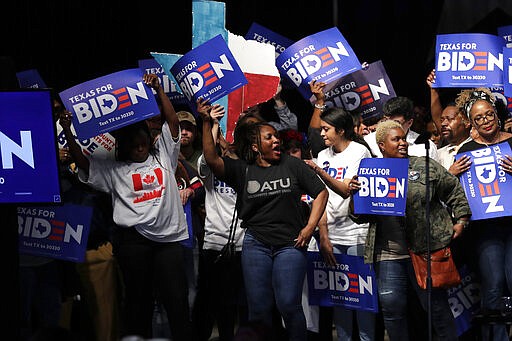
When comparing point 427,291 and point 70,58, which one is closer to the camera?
point 427,291

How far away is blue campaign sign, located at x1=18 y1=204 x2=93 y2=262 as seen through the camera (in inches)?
346

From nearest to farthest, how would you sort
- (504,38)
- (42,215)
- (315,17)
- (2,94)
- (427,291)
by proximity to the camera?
(2,94)
(427,291)
(42,215)
(504,38)
(315,17)

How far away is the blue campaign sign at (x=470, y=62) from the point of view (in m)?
9.41

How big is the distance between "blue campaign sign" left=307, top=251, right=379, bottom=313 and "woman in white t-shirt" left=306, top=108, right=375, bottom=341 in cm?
6

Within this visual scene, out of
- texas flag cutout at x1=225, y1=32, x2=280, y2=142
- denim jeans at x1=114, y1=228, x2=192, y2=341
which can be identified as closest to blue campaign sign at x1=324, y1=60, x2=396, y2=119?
texas flag cutout at x1=225, y1=32, x2=280, y2=142

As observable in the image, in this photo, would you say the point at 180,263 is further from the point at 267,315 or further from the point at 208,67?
the point at 208,67

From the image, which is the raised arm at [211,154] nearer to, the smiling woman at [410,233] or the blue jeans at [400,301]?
the smiling woman at [410,233]

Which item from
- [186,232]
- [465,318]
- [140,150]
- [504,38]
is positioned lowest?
[465,318]

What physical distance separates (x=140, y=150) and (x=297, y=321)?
4.89ft

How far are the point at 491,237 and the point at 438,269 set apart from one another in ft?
1.67

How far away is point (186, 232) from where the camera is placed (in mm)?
8672

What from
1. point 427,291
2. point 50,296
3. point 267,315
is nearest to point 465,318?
point 427,291

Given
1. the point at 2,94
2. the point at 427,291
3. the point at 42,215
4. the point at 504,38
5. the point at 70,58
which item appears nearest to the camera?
the point at 2,94

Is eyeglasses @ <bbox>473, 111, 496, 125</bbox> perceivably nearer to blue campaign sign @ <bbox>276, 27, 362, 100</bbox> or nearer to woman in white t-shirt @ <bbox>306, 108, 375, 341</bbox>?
woman in white t-shirt @ <bbox>306, 108, 375, 341</bbox>
